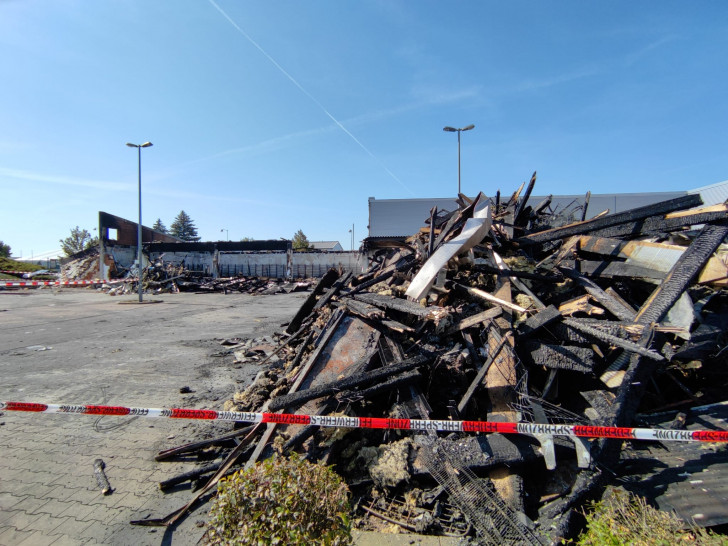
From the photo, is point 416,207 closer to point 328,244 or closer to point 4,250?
point 328,244

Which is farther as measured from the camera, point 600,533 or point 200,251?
point 200,251

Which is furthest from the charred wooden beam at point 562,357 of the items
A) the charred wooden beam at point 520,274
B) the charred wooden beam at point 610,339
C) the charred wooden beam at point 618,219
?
the charred wooden beam at point 618,219

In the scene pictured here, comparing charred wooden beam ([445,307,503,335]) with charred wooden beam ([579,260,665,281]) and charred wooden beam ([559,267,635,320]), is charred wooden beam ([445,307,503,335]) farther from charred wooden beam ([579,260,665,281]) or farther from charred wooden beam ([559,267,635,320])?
charred wooden beam ([579,260,665,281])

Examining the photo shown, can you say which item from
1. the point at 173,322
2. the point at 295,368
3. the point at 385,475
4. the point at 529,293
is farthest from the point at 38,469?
the point at 173,322

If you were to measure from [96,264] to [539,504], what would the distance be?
128 feet

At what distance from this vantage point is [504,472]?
3.08 m

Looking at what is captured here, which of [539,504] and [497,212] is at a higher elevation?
[497,212]

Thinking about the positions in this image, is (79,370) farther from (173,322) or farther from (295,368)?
(173,322)

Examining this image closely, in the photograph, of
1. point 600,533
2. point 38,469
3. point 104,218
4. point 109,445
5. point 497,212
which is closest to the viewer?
point 600,533

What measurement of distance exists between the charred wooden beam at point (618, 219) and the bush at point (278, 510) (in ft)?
20.7

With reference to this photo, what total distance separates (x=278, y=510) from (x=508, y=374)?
2810 mm

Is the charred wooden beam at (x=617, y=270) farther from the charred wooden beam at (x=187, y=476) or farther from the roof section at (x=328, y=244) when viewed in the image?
the roof section at (x=328, y=244)

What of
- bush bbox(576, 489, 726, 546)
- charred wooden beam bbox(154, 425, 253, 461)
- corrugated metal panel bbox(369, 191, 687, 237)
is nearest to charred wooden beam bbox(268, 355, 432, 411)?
charred wooden beam bbox(154, 425, 253, 461)

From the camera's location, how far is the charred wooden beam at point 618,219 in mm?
5441
